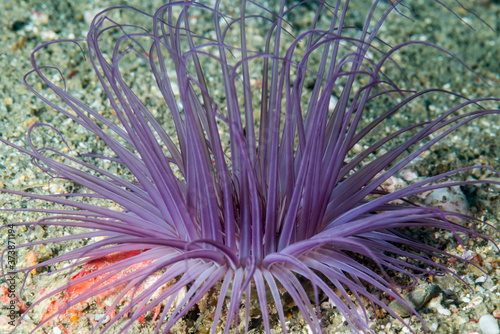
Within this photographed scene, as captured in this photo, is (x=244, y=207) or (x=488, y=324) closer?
(x=244, y=207)

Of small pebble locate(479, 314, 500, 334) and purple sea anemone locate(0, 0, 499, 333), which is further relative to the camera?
small pebble locate(479, 314, 500, 334)

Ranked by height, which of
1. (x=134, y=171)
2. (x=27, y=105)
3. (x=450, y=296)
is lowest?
(x=450, y=296)

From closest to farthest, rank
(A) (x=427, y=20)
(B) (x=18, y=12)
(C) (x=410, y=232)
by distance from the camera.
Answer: (C) (x=410, y=232) < (B) (x=18, y=12) < (A) (x=427, y=20)

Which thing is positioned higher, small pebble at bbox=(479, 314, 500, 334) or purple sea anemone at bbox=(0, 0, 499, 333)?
purple sea anemone at bbox=(0, 0, 499, 333)

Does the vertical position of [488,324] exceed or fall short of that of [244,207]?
it falls short

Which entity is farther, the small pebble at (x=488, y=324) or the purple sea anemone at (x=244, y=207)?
the small pebble at (x=488, y=324)

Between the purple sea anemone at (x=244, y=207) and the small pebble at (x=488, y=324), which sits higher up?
the purple sea anemone at (x=244, y=207)

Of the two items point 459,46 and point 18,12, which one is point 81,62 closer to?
point 18,12

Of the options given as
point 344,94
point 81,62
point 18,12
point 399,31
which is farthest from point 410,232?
point 18,12
